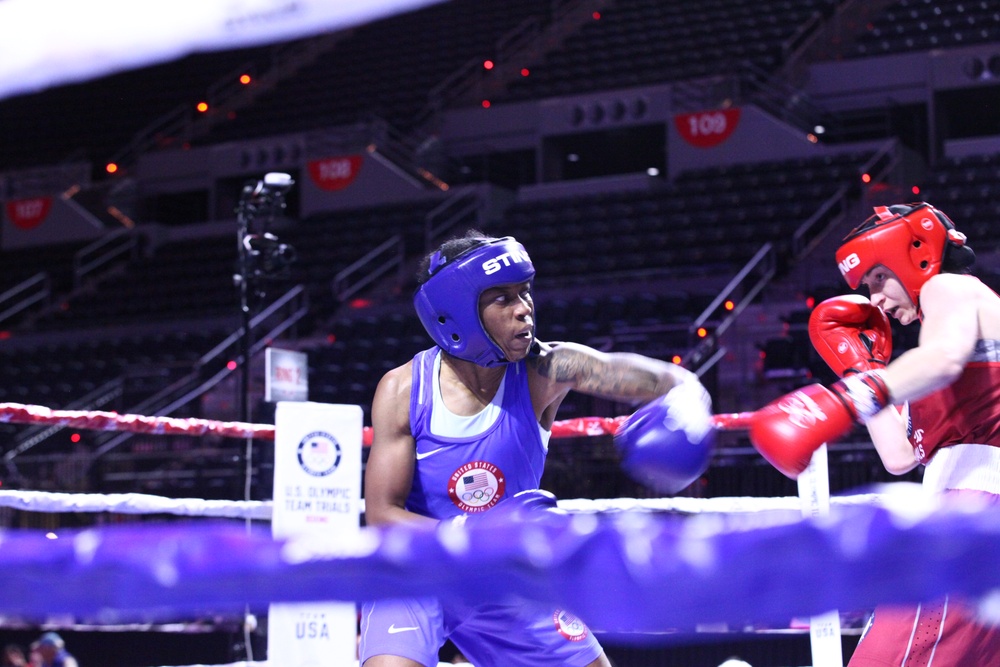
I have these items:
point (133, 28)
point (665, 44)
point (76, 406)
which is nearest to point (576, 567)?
point (133, 28)

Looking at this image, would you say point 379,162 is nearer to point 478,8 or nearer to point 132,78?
point 478,8

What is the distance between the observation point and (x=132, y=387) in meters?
9.77

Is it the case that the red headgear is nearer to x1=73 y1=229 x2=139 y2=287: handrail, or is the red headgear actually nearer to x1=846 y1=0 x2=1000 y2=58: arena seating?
x1=846 y1=0 x2=1000 y2=58: arena seating

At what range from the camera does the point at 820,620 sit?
8.29 ft

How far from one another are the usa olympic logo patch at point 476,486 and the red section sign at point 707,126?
10296mm

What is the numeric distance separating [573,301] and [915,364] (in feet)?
25.8

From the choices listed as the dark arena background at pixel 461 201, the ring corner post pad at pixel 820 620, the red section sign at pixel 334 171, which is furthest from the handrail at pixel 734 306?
the red section sign at pixel 334 171

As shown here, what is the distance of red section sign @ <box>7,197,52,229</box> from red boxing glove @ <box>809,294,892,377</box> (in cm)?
Answer: 1425

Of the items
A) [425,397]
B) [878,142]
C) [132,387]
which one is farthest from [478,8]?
[425,397]

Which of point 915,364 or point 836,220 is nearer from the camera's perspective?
point 915,364

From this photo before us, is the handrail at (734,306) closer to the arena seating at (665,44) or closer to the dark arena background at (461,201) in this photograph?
the dark arena background at (461,201)

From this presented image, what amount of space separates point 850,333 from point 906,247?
24 centimetres

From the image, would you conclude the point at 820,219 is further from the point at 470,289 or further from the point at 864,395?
the point at 864,395

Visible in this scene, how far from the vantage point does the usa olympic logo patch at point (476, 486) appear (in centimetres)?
197
